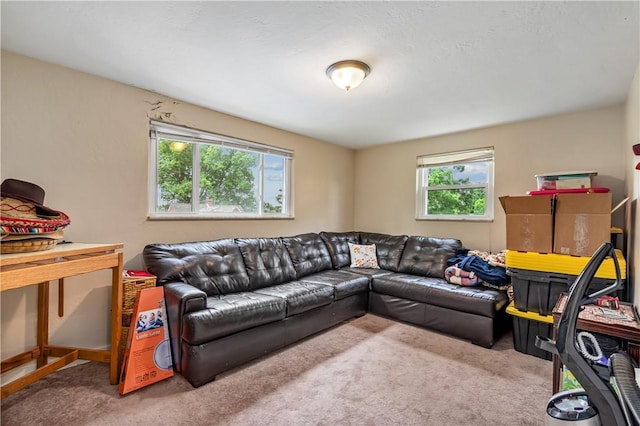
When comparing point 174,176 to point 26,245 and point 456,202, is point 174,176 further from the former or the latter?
point 456,202

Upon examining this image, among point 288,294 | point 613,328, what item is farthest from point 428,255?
point 613,328

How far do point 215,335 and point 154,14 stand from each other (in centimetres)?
202

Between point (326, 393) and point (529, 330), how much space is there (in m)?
1.87

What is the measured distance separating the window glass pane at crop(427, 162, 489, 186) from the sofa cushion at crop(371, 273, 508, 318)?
4.69ft

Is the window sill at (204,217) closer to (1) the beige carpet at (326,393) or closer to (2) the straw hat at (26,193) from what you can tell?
(2) the straw hat at (26,193)

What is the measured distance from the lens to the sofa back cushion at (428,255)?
11.7ft

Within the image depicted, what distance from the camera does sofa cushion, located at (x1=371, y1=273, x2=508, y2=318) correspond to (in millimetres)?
2715

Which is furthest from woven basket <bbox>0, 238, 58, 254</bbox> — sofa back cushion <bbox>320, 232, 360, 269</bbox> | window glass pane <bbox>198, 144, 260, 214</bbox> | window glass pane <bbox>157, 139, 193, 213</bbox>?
sofa back cushion <bbox>320, 232, 360, 269</bbox>

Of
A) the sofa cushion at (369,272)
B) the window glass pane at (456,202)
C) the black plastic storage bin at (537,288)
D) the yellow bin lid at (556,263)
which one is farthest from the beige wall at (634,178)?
the sofa cushion at (369,272)

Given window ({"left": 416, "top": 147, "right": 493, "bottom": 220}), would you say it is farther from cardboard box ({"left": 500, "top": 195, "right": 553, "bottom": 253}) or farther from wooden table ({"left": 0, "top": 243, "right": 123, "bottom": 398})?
wooden table ({"left": 0, "top": 243, "right": 123, "bottom": 398})

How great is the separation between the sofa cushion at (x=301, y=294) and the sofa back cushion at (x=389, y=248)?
1.26 m

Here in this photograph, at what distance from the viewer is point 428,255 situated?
146 inches

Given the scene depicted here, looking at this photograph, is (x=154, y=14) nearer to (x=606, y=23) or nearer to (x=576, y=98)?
(x=606, y=23)

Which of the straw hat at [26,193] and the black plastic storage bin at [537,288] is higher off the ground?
the straw hat at [26,193]
